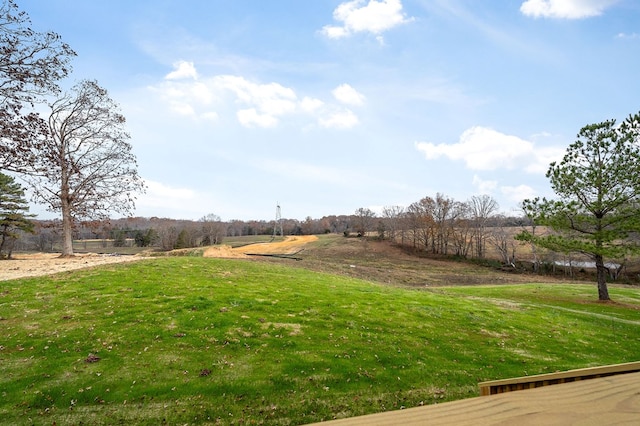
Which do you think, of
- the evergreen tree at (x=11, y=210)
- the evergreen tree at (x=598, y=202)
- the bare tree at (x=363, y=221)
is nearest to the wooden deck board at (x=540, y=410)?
the evergreen tree at (x=598, y=202)

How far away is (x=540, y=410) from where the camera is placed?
5.36ft

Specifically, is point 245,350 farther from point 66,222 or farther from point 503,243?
point 503,243

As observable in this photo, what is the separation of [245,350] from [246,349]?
2.2 inches

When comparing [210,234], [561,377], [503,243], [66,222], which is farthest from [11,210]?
[503,243]

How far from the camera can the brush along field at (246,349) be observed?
536cm

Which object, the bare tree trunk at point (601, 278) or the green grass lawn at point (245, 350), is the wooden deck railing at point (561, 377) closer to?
A: the green grass lawn at point (245, 350)

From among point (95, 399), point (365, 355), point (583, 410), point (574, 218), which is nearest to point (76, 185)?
point (95, 399)

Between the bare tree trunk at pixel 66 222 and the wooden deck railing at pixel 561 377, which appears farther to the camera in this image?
the bare tree trunk at pixel 66 222

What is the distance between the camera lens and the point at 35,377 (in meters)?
5.85

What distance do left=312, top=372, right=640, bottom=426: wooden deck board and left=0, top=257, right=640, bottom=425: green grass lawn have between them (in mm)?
4008

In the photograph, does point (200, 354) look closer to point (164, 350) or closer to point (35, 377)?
point (164, 350)

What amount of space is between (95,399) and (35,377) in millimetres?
1546

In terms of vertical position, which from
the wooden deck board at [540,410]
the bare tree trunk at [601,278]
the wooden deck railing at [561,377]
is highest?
the wooden deck board at [540,410]

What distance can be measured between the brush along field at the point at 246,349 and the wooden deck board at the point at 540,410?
4.05m
